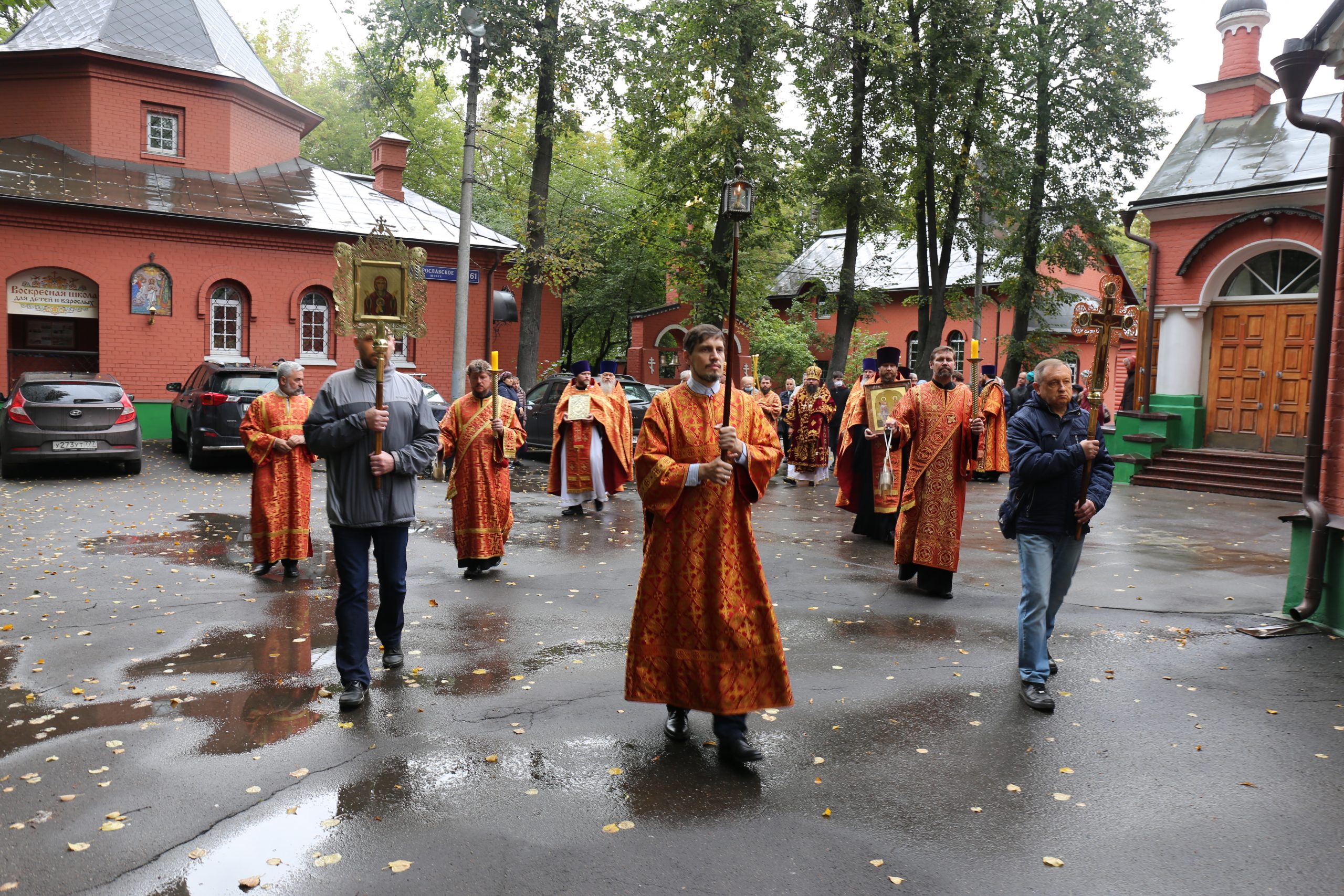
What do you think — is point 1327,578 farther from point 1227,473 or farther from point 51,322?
point 51,322

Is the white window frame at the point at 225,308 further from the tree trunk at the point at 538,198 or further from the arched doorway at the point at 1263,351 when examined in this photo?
the arched doorway at the point at 1263,351

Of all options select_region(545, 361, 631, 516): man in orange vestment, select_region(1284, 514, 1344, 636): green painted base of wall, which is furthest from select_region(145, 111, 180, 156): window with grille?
select_region(1284, 514, 1344, 636): green painted base of wall

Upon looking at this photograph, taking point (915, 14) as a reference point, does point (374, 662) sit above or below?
below

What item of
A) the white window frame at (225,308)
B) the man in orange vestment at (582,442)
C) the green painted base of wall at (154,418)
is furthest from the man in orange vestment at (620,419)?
the white window frame at (225,308)

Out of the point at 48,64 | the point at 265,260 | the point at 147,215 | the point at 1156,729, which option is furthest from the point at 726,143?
the point at 1156,729

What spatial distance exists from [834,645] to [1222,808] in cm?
278

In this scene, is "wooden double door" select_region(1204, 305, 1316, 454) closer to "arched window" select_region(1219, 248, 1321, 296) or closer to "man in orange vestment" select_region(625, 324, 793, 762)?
"arched window" select_region(1219, 248, 1321, 296)

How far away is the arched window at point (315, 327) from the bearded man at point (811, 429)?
1280 centimetres

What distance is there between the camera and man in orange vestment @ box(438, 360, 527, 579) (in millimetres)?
8758

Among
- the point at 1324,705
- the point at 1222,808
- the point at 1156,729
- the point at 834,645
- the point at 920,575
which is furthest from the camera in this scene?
the point at 920,575

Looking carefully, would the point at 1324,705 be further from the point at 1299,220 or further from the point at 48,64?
the point at 48,64

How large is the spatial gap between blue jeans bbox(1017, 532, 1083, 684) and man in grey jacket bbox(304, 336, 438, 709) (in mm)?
3447

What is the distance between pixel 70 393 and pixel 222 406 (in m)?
2.18

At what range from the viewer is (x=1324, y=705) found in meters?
5.57
